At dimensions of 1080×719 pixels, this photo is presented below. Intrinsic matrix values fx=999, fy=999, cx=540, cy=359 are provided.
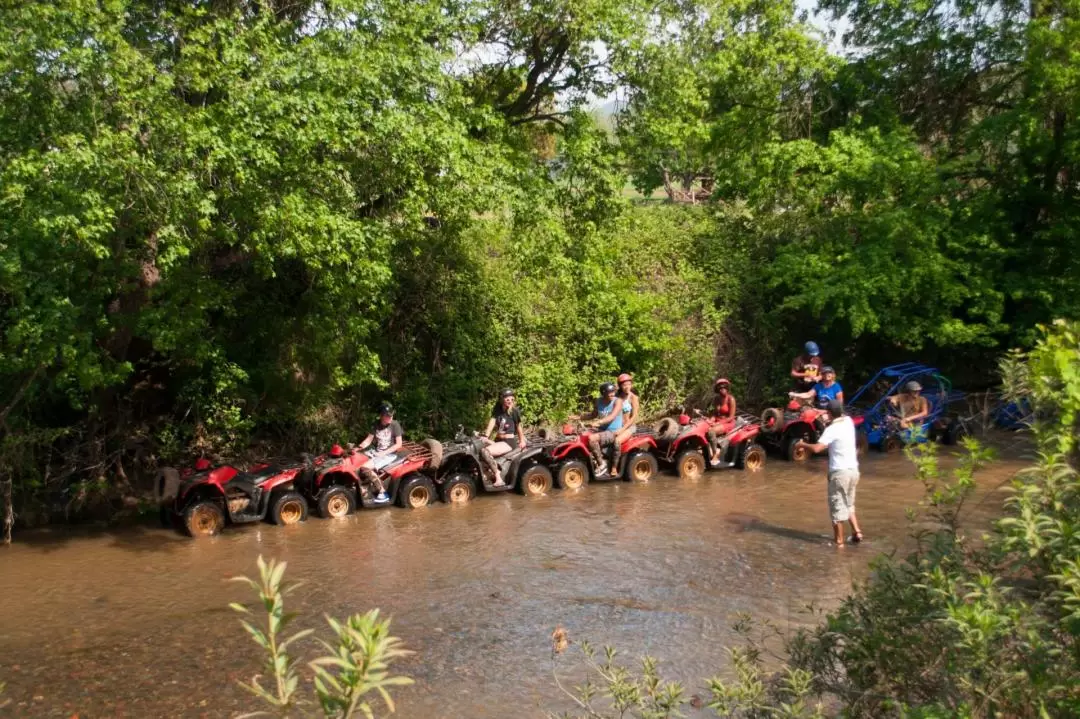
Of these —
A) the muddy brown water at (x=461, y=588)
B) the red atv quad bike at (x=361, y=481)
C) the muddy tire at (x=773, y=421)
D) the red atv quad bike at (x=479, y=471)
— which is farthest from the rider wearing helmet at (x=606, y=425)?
the muddy tire at (x=773, y=421)

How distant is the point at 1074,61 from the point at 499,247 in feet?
31.9

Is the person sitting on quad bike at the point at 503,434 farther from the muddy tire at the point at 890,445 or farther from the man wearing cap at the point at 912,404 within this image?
the muddy tire at the point at 890,445

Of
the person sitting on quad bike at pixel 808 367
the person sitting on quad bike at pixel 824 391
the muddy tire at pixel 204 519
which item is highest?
the person sitting on quad bike at pixel 808 367

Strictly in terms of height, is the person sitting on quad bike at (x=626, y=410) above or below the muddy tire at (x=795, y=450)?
above

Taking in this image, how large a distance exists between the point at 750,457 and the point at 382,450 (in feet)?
19.0

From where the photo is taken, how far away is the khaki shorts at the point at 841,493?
35.4 ft

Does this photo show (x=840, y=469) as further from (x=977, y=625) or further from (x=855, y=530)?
(x=977, y=625)

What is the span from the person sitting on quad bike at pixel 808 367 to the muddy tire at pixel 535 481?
5327mm

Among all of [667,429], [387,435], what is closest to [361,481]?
[387,435]

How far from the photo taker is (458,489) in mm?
13734

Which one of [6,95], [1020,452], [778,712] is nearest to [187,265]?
[6,95]

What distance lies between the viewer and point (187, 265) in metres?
11.8

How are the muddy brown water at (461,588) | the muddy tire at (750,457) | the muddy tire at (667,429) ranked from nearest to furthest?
the muddy brown water at (461,588), the muddy tire at (667,429), the muddy tire at (750,457)

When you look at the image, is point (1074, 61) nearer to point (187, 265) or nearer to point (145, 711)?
point (187, 265)
